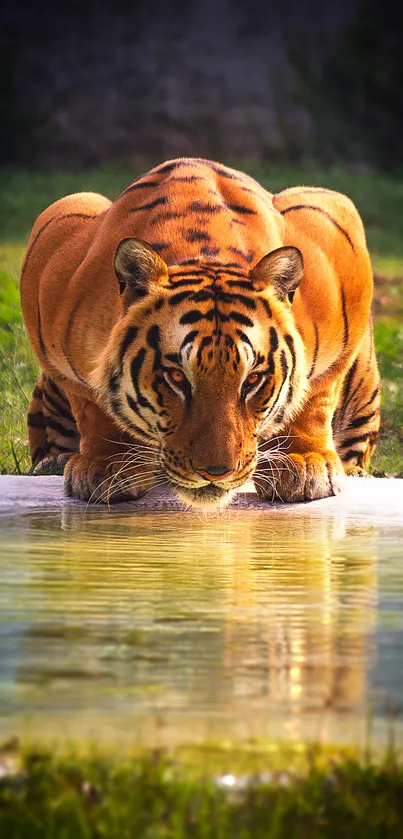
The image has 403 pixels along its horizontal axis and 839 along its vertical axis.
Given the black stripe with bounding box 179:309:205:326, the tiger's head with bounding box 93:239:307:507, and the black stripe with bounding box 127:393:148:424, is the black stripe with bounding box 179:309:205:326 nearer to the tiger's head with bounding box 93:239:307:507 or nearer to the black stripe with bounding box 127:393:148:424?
the tiger's head with bounding box 93:239:307:507

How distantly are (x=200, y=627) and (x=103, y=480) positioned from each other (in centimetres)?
Answer: 191

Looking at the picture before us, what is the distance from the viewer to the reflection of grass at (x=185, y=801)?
6.37 ft

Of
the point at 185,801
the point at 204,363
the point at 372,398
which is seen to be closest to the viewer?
the point at 185,801

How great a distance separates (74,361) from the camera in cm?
513

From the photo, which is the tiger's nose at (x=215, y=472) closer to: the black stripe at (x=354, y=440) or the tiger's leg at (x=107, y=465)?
the tiger's leg at (x=107, y=465)

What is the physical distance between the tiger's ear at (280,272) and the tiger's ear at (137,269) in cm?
31

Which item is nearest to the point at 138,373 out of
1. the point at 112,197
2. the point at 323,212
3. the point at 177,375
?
the point at 177,375

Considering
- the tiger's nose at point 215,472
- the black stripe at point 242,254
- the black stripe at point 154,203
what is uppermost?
the black stripe at point 154,203

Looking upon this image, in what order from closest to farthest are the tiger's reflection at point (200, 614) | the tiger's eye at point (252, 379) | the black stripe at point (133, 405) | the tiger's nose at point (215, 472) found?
the tiger's reflection at point (200, 614) < the tiger's nose at point (215, 472) < the tiger's eye at point (252, 379) < the black stripe at point (133, 405)

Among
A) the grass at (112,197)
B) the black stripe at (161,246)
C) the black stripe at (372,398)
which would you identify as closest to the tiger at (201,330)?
the black stripe at (161,246)

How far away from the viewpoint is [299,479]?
4.84 meters

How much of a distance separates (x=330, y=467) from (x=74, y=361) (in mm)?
984

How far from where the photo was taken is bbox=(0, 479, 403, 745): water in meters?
2.36

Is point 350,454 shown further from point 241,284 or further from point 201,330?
point 201,330
